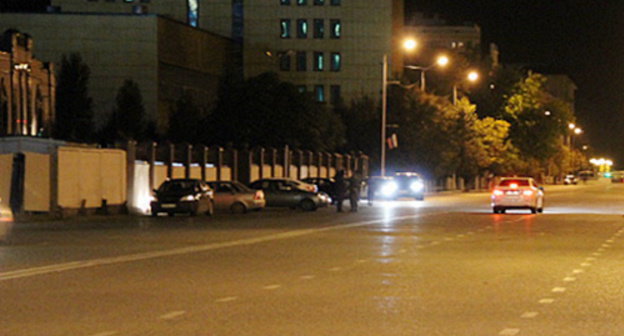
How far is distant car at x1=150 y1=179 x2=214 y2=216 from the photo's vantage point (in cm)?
3959

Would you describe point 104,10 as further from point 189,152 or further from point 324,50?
point 189,152

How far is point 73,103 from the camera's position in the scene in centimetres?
7694

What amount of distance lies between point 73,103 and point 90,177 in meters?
38.7

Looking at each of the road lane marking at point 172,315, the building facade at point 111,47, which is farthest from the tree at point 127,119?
the road lane marking at point 172,315

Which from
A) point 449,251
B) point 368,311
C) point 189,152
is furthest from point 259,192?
point 368,311

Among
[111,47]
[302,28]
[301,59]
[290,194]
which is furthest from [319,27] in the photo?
[290,194]

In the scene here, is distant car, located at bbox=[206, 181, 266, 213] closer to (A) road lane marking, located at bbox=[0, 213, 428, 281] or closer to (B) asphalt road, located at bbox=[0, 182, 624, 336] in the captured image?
(A) road lane marking, located at bbox=[0, 213, 428, 281]

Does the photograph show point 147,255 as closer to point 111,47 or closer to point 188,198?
point 188,198

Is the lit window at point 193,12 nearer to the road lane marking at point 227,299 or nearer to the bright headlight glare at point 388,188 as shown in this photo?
the bright headlight glare at point 388,188

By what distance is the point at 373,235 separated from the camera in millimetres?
28203

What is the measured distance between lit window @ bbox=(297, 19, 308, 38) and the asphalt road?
285 feet

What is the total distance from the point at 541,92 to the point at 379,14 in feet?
67.9

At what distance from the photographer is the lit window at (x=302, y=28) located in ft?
379

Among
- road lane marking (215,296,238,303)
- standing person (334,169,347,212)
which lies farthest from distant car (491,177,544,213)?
road lane marking (215,296,238,303)
